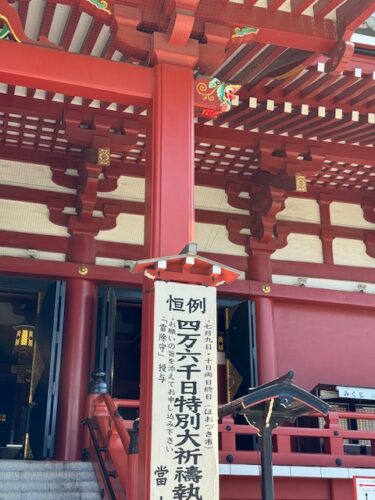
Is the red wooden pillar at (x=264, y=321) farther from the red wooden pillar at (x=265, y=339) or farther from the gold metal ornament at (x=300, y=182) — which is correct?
the gold metal ornament at (x=300, y=182)

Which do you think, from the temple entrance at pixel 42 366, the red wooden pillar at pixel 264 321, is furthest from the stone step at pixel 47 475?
the red wooden pillar at pixel 264 321

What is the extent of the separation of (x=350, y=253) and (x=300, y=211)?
0.83m

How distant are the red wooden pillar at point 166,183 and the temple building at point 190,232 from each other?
0.02 m

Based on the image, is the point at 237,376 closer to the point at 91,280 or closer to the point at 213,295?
the point at 91,280

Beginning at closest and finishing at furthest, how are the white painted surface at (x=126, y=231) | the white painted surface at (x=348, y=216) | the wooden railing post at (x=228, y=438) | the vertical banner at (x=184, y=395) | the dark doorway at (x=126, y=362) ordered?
1. the vertical banner at (x=184, y=395)
2. the wooden railing post at (x=228, y=438)
3. the white painted surface at (x=126, y=231)
4. the white painted surface at (x=348, y=216)
5. the dark doorway at (x=126, y=362)

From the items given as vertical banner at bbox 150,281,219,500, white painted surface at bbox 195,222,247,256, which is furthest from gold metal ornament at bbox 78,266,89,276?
vertical banner at bbox 150,281,219,500

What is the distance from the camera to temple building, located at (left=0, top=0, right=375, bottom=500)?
3.99 m

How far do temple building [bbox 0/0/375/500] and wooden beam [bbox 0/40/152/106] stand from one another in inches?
0.4

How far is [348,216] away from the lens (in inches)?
328

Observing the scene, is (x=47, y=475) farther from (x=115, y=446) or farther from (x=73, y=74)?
(x=73, y=74)

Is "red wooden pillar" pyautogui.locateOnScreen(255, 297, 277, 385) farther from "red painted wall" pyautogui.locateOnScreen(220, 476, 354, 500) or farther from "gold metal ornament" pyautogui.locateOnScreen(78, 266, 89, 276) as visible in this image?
"gold metal ornament" pyautogui.locateOnScreen(78, 266, 89, 276)

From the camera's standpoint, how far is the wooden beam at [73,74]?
445 centimetres

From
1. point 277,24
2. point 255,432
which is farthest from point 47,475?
point 277,24

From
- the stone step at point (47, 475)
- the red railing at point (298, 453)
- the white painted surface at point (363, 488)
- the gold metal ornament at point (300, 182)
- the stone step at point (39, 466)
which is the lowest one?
the white painted surface at point (363, 488)
